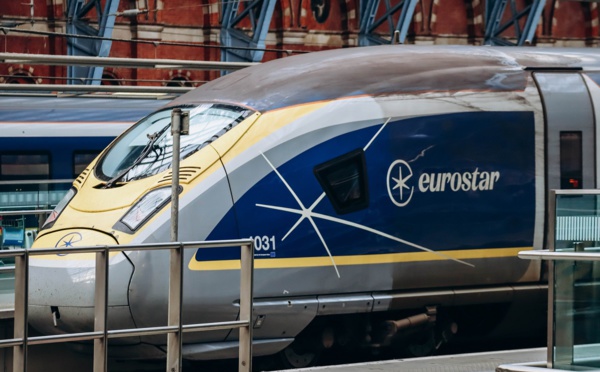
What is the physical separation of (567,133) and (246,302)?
4.67 metres

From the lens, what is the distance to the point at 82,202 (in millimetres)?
12023

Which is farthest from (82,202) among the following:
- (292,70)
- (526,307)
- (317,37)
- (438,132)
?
(317,37)

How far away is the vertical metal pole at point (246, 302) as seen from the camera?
9.47 metres

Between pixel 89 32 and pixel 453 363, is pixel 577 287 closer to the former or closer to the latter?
pixel 453 363

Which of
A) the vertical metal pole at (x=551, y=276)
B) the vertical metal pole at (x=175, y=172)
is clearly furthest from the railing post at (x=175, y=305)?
the vertical metal pole at (x=551, y=276)

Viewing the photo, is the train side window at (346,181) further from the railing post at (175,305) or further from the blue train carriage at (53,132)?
the blue train carriage at (53,132)

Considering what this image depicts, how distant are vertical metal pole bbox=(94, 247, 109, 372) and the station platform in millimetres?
1563

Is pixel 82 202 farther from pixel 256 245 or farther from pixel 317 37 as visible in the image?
pixel 317 37

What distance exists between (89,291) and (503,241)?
394 centimetres

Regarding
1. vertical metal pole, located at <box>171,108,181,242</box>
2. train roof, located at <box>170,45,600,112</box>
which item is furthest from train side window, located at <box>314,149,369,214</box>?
vertical metal pole, located at <box>171,108,181,242</box>

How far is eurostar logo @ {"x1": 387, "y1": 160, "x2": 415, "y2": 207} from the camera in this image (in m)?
12.1

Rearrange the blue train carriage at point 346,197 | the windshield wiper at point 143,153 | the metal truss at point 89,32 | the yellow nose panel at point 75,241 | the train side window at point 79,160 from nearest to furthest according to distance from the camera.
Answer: the yellow nose panel at point 75,241 < the blue train carriage at point 346,197 < the windshield wiper at point 143,153 < the train side window at point 79,160 < the metal truss at point 89,32

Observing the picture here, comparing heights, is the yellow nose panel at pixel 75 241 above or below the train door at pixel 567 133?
below

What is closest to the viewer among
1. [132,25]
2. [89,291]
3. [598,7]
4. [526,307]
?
[89,291]
